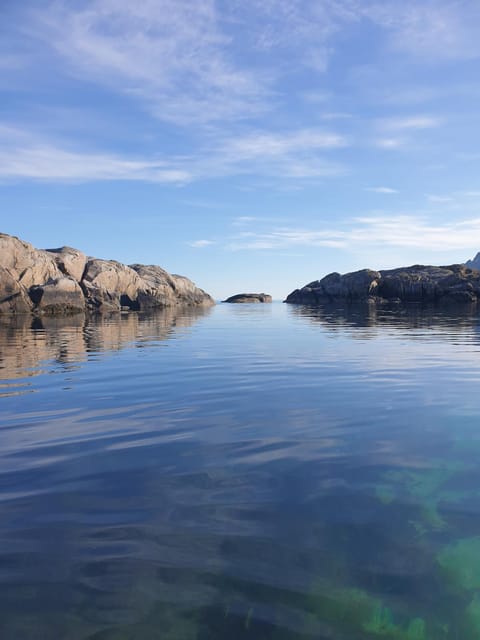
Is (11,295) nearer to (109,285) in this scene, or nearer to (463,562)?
(109,285)

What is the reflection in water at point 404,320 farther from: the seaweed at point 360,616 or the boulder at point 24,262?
the boulder at point 24,262

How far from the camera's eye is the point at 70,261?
155 ft

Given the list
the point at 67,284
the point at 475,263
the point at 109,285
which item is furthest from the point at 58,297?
the point at 475,263

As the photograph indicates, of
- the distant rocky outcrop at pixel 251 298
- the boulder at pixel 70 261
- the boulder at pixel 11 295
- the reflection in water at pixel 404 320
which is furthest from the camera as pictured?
the distant rocky outcrop at pixel 251 298

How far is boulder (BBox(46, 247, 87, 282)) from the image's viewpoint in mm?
46094

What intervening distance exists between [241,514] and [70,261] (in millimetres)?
47885

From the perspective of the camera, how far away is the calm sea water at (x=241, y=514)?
8.75 ft

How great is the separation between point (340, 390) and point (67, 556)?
22.5 ft

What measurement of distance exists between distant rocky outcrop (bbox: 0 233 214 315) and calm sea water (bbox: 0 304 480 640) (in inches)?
1304

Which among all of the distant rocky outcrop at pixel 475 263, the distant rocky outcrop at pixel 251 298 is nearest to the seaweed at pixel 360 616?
the distant rocky outcrop at pixel 251 298

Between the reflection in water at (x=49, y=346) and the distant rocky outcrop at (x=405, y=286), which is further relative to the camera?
the distant rocky outcrop at (x=405, y=286)

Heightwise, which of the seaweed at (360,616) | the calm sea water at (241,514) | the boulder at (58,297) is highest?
the boulder at (58,297)

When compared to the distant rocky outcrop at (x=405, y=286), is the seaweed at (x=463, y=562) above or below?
below

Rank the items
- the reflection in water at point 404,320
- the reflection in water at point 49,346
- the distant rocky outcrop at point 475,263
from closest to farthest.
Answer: the reflection in water at point 49,346 → the reflection in water at point 404,320 → the distant rocky outcrop at point 475,263
